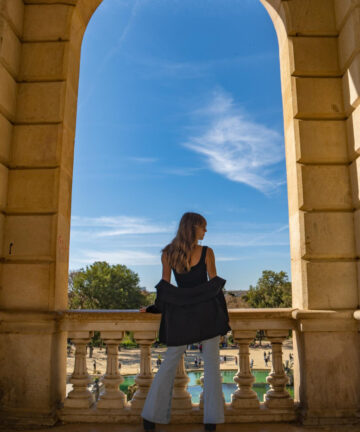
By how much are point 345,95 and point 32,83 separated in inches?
154

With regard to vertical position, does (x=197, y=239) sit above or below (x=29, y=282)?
above

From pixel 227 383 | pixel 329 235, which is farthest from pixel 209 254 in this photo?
pixel 227 383

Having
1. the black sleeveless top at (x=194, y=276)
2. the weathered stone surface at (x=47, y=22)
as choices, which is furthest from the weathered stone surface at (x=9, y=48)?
the black sleeveless top at (x=194, y=276)

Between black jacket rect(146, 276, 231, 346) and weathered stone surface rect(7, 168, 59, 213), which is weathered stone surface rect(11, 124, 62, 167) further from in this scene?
black jacket rect(146, 276, 231, 346)

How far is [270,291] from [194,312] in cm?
5562

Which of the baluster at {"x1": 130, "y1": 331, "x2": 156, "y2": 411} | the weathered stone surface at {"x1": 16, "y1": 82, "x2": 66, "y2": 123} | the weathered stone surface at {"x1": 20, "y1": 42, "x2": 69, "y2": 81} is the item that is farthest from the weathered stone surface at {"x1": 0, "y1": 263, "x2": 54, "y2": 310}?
the weathered stone surface at {"x1": 20, "y1": 42, "x2": 69, "y2": 81}

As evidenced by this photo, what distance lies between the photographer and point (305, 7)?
4781mm

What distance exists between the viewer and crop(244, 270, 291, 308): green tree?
176 feet

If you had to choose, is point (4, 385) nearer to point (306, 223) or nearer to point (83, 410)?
point (83, 410)

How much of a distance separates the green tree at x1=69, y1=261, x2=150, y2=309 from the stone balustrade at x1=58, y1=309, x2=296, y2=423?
4840 centimetres

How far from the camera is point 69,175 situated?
4.74m

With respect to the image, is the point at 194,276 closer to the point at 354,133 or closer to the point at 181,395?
the point at 181,395

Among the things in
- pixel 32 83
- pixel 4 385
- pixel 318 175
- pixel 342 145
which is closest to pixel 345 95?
pixel 342 145

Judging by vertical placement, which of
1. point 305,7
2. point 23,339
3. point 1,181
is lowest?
point 23,339
